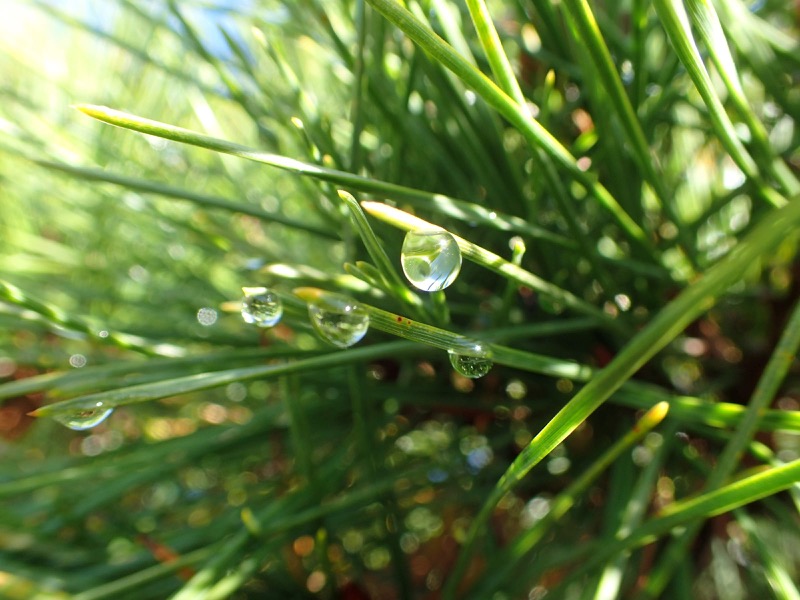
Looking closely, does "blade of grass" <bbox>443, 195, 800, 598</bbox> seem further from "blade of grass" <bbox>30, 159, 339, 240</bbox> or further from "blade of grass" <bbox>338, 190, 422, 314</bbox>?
"blade of grass" <bbox>30, 159, 339, 240</bbox>

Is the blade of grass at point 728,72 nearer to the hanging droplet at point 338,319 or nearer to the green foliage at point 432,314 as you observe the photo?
the green foliage at point 432,314

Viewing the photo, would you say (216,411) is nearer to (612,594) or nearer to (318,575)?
(318,575)

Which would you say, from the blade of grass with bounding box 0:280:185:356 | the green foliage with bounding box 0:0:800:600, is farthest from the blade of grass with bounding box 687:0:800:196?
the blade of grass with bounding box 0:280:185:356

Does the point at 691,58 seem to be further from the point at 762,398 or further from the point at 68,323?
the point at 68,323

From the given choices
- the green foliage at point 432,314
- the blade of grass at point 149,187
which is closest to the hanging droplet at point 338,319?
the green foliage at point 432,314

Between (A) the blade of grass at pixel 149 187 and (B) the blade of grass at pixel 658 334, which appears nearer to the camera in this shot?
(B) the blade of grass at pixel 658 334

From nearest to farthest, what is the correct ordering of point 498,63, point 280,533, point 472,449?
point 498,63 < point 280,533 < point 472,449

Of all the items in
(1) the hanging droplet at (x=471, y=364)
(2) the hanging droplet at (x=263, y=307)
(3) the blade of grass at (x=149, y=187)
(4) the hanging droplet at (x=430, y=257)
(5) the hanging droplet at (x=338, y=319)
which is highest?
(4) the hanging droplet at (x=430, y=257)

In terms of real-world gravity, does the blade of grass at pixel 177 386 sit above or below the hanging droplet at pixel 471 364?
below

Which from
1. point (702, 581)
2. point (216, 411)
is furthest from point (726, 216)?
point (216, 411)
